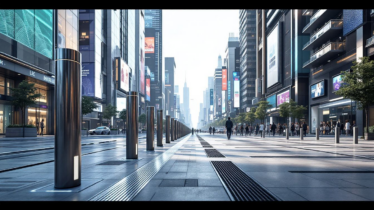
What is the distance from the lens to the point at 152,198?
404 cm

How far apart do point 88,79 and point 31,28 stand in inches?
970

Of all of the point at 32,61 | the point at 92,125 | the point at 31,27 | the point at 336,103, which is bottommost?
the point at 92,125

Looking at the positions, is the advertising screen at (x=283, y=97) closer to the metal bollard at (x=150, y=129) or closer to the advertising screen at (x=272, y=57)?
the advertising screen at (x=272, y=57)

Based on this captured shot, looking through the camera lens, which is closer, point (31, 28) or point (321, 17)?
point (31, 28)

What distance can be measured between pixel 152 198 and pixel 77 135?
1.68 metres

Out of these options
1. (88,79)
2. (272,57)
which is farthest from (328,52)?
(88,79)

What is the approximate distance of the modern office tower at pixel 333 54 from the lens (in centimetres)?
3067

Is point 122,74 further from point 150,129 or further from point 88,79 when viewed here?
point 150,129

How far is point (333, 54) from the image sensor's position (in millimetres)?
37000

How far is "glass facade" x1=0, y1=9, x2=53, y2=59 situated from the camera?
29134 mm

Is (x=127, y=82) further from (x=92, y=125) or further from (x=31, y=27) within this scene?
(x=31, y=27)

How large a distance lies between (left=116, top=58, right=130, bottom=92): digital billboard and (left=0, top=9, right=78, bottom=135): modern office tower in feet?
82.7

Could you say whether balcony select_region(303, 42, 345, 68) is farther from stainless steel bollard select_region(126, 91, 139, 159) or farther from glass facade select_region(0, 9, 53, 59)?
glass facade select_region(0, 9, 53, 59)
